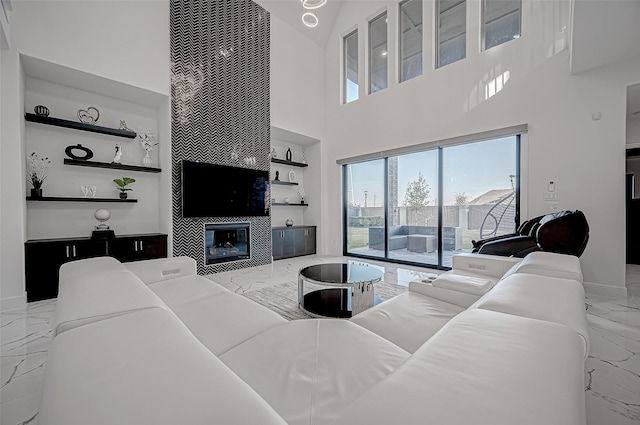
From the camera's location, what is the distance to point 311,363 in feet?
3.23

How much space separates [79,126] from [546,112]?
6116 mm

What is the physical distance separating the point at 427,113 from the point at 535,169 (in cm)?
181

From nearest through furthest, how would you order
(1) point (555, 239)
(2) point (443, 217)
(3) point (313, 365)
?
(3) point (313, 365) < (1) point (555, 239) < (2) point (443, 217)

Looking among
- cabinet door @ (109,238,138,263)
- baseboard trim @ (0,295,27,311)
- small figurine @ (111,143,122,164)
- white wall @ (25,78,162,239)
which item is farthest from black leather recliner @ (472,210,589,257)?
baseboard trim @ (0,295,27,311)

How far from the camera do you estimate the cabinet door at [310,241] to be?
602 cm

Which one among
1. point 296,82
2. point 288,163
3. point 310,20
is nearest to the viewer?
point 310,20

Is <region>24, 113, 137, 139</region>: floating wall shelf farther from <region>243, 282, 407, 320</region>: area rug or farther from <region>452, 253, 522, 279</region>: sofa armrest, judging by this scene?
→ <region>452, 253, 522, 279</region>: sofa armrest

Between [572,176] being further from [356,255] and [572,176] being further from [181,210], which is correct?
[181,210]

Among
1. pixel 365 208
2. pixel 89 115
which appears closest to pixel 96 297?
pixel 89 115

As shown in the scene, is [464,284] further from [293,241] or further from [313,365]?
[293,241]

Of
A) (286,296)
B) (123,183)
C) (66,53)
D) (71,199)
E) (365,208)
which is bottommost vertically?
(286,296)

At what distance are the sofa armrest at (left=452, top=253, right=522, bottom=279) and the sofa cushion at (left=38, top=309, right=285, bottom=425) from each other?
2.43 meters

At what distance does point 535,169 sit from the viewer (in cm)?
361

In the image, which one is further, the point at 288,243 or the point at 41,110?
the point at 288,243
